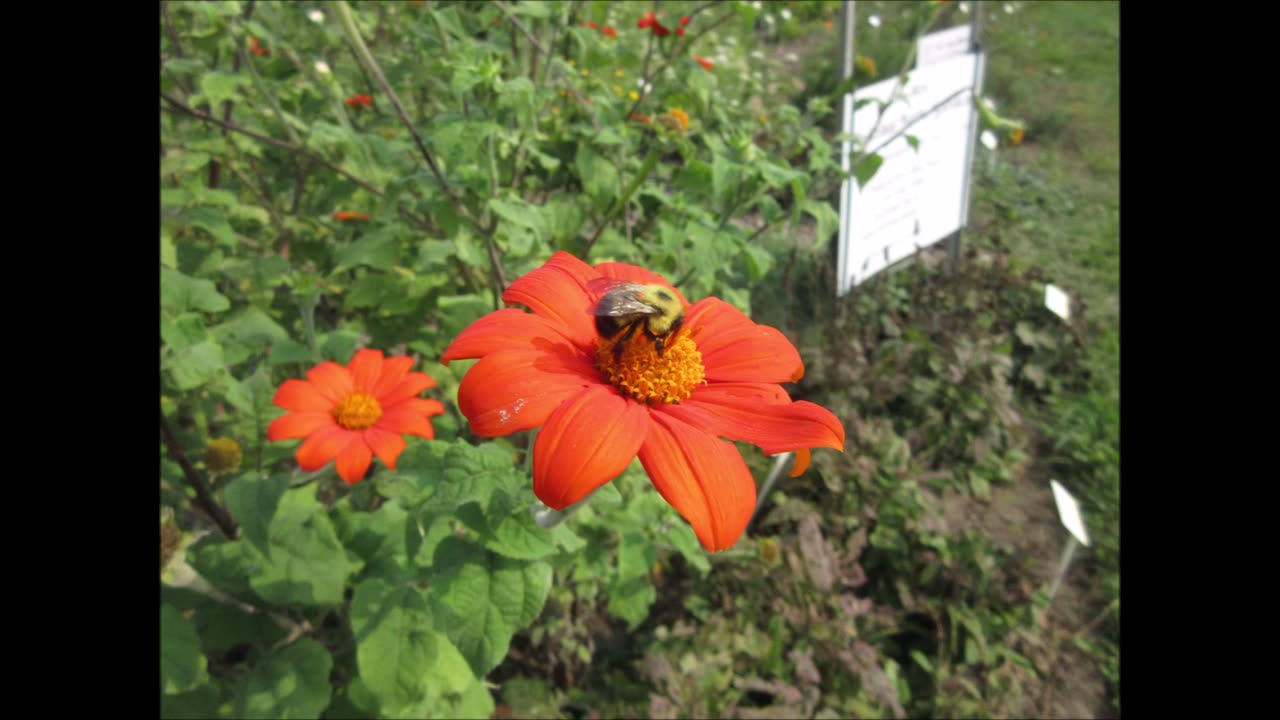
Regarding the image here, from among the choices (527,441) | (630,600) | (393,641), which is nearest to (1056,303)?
(630,600)

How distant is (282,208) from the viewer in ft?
8.74

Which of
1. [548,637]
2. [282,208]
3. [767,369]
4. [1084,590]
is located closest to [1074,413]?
[1084,590]

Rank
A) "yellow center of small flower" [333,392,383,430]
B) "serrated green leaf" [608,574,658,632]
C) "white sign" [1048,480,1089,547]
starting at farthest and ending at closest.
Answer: "white sign" [1048,480,1089,547]
"serrated green leaf" [608,574,658,632]
"yellow center of small flower" [333,392,383,430]

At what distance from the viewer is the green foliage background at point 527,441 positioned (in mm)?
1316

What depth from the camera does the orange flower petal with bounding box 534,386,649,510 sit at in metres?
0.71

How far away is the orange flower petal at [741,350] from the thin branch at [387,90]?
2.61ft

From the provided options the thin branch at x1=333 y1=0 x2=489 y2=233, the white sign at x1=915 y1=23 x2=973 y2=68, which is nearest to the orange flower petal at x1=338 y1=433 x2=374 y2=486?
the thin branch at x1=333 y1=0 x2=489 y2=233

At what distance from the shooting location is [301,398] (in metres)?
1.48

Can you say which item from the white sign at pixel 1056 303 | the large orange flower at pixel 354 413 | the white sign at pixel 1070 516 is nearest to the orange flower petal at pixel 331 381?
the large orange flower at pixel 354 413

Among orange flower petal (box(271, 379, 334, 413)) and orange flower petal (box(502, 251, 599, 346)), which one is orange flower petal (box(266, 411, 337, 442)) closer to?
orange flower petal (box(271, 379, 334, 413))

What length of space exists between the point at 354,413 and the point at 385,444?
143 millimetres

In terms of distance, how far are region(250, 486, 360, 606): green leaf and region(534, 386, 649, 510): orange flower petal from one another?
0.82 metres

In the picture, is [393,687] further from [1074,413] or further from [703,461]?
[1074,413]

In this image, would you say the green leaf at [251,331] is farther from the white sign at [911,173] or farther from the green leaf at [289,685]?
the white sign at [911,173]
